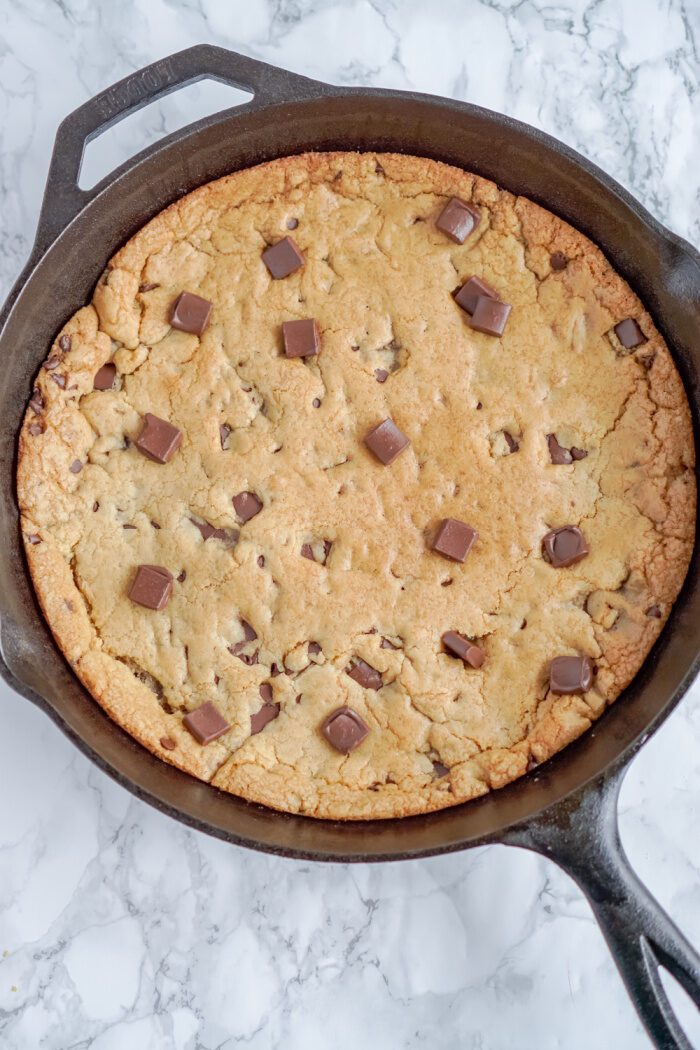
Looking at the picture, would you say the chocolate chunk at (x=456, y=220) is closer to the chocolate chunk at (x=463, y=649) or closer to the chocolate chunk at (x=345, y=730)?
the chocolate chunk at (x=463, y=649)

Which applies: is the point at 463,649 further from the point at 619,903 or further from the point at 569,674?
the point at 619,903

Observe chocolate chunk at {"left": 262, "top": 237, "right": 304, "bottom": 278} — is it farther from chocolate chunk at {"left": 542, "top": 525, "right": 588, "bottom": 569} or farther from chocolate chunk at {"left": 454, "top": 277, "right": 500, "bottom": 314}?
chocolate chunk at {"left": 542, "top": 525, "right": 588, "bottom": 569}

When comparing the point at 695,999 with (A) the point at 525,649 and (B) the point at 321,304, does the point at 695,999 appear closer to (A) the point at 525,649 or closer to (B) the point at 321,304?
(A) the point at 525,649

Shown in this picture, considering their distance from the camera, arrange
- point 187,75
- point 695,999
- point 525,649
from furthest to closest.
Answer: point 525,649, point 187,75, point 695,999

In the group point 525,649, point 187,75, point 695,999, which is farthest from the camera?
point 525,649

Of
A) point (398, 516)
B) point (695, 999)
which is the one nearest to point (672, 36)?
point (398, 516)

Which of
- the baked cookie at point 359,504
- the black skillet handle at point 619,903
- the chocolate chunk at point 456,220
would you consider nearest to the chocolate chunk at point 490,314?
the baked cookie at point 359,504

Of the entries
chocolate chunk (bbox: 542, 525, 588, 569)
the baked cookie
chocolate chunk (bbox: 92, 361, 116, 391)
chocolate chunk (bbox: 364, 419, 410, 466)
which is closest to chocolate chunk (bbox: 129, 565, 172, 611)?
the baked cookie

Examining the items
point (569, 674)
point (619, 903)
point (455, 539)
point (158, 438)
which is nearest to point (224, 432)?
point (158, 438)
